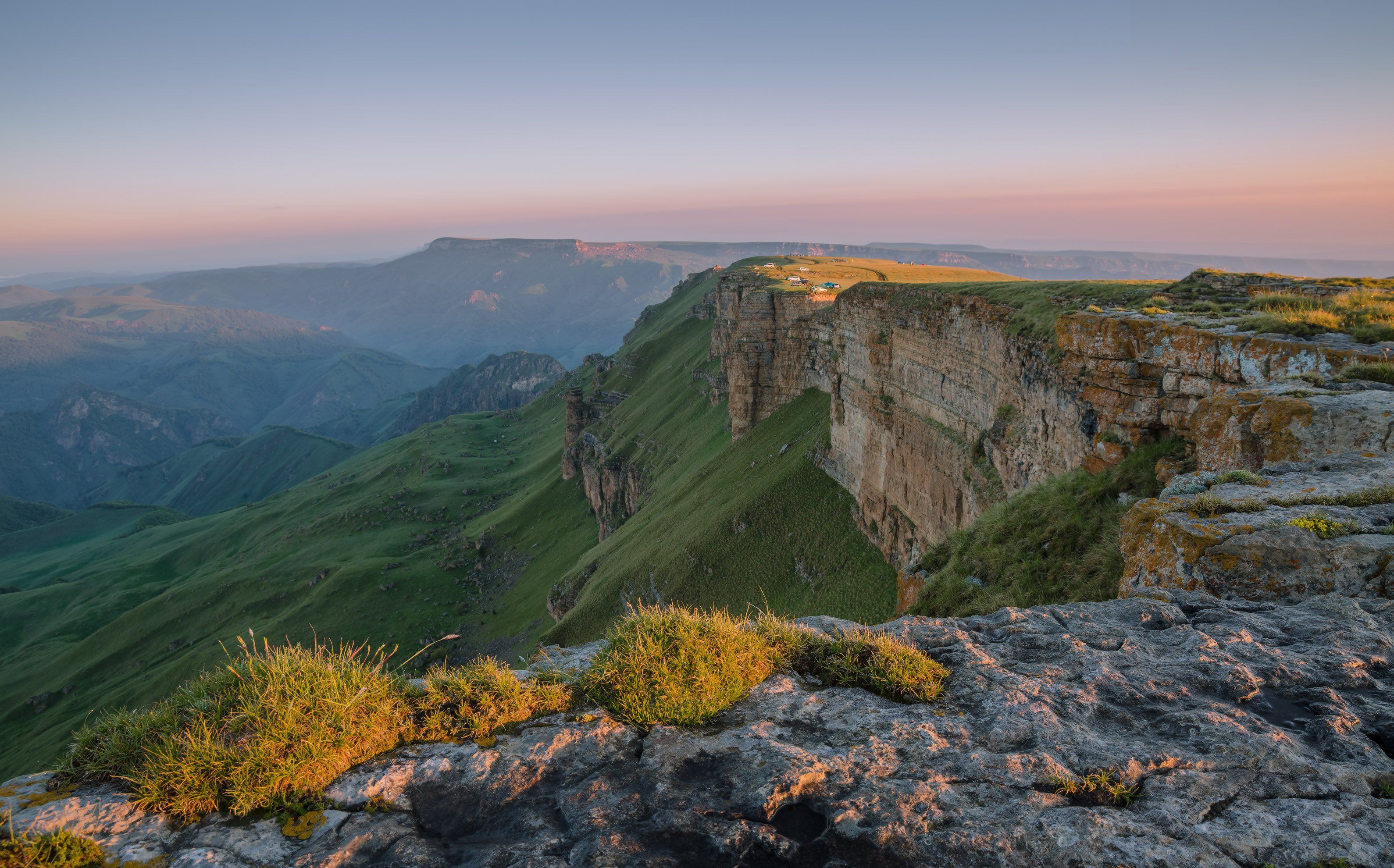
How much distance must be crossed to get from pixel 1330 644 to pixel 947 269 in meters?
113

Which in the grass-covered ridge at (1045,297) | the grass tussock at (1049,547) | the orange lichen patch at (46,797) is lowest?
the grass tussock at (1049,547)

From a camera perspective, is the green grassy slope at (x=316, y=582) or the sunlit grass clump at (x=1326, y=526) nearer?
the sunlit grass clump at (x=1326, y=526)

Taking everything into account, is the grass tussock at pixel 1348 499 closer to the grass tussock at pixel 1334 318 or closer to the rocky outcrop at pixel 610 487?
the grass tussock at pixel 1334 318

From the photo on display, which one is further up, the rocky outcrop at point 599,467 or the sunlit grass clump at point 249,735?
the sunlit grass clump at point 249,735

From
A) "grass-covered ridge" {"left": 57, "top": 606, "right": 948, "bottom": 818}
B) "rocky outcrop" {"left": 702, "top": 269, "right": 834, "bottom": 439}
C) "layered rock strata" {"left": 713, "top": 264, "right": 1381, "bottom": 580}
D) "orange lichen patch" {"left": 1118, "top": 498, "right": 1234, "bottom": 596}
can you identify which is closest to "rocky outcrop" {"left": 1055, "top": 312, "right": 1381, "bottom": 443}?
"layered rock strata" {"left": 713, "top": 264, "right": 1381, "bottom": 580}

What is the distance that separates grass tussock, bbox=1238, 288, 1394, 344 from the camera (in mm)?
12195

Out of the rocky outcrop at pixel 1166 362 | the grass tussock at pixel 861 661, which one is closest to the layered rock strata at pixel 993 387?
the rocky outcrop at pixel 1166 362

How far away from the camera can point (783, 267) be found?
425ft

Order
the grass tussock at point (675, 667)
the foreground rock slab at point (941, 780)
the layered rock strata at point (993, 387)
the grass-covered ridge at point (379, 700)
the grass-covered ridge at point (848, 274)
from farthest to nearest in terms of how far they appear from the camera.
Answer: the grass-covered ridge at point (848, 274), the layered rock strata at point (993, 387), the grass tussock at point (675, 667), the grass-covered ridge at point (379, 700), the foreground rock slab at point (941, 780)

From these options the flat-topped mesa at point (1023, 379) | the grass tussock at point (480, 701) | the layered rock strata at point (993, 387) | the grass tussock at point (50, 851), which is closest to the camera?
the grass tussock at point (50, 851)

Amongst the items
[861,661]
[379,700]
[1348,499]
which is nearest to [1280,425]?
[1348,499]

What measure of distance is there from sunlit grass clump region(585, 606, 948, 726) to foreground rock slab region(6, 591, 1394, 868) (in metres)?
0.18

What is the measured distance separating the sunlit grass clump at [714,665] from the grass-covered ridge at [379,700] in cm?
1

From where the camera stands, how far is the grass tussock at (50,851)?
4.03 meters
